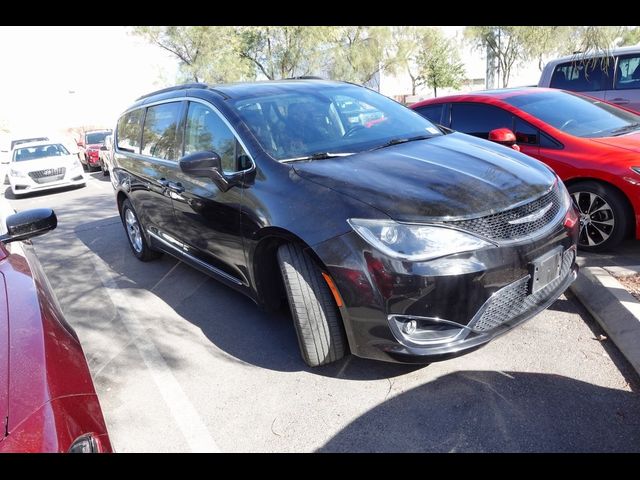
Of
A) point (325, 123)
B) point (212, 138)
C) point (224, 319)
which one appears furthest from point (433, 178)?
point (224, 319)

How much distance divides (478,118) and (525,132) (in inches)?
23.8

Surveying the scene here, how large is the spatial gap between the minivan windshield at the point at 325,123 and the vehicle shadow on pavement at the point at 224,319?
4.41ft

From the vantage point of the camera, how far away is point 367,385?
9.07 feet

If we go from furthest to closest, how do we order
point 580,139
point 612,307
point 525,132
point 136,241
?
point 136,241, point 525,132, point 580,139, point 612,307

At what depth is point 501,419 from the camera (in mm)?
2373

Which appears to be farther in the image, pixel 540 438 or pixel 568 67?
pixel 568 67

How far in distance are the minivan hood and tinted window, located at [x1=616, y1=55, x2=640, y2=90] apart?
5.39m

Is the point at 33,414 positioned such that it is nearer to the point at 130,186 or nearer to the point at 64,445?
the point at 64,445

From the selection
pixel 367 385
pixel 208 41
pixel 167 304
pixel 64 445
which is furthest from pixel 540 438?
pixel 208 41

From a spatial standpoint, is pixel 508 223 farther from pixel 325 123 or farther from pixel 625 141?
pixel 625 141

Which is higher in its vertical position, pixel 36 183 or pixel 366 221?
pixel 366 221
